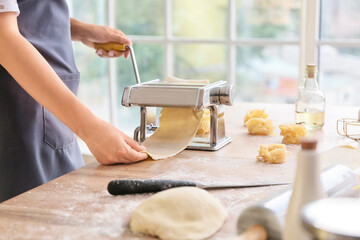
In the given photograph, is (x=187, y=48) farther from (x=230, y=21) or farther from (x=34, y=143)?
(x=34, y=143)

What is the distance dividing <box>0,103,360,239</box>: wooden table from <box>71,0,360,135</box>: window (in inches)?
55.2

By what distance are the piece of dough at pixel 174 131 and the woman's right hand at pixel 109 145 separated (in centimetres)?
10

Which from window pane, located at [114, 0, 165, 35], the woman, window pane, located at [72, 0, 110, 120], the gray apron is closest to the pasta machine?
the woman

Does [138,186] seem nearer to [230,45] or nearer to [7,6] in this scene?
[7,6]

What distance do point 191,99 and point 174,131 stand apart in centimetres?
14

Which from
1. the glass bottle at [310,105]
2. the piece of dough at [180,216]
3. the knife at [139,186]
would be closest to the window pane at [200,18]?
the glass bottle at [310,105]

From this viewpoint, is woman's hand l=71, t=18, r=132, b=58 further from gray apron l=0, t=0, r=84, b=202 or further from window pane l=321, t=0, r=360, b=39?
window pane l=321, t=0, r=360, b=39

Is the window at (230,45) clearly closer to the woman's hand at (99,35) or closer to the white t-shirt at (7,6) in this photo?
the woman's hand at (99,35)

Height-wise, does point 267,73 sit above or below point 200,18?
below

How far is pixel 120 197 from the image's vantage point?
112 cm

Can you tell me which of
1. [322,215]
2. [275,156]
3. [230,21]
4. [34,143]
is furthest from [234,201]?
[230,21]

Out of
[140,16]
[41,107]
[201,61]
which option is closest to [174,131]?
[41,107]

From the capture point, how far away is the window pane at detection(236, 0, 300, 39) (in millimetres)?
2959

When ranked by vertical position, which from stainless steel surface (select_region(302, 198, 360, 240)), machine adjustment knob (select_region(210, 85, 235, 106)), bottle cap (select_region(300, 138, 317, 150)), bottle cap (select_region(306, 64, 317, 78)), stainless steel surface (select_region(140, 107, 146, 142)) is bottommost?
stainless steel surface (select_region(140, 107, 146, 142))
